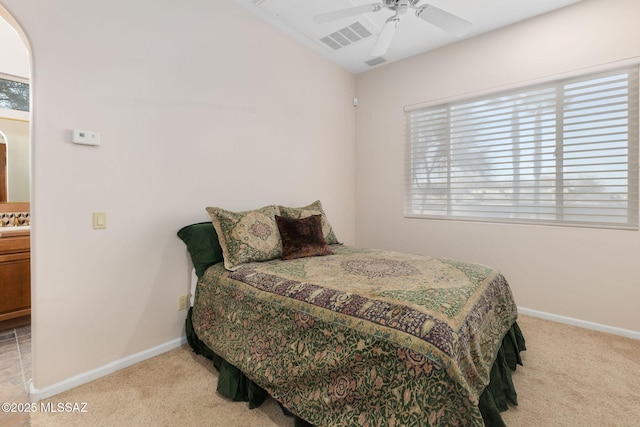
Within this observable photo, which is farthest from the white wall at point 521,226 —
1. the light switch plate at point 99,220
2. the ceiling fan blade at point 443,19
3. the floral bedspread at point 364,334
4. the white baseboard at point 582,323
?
the light switch plate at point 99,220

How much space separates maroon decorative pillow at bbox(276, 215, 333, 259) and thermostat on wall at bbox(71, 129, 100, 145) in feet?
4.27

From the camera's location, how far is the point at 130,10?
1975 mm

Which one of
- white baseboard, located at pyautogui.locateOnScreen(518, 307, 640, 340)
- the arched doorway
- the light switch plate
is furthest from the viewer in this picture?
white baseboard, located at pyautogui.locateOnScreen(518, 307, 640, 340)

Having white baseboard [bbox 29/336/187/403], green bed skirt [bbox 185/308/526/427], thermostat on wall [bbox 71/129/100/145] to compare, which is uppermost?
thermostat on wall [bbox 71/129/100/145]

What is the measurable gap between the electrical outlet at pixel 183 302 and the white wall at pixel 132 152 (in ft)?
0.15

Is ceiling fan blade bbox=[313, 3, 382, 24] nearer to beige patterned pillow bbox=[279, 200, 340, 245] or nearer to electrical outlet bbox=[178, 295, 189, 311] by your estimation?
beige patterned pillow bbox=[279, 200, 340, 245]

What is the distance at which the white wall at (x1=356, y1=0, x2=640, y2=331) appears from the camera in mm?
2441

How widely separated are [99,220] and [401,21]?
3.04m

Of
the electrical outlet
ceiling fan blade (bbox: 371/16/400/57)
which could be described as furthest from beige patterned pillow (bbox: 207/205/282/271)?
ceiling fan blade (bbox: 371/16/400/57)

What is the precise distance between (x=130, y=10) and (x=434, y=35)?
2720 millimetres

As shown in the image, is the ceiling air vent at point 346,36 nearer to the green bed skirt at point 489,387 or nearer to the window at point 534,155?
the window at point 534,155

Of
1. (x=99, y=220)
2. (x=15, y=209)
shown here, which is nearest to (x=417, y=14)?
(x=99, y=220)

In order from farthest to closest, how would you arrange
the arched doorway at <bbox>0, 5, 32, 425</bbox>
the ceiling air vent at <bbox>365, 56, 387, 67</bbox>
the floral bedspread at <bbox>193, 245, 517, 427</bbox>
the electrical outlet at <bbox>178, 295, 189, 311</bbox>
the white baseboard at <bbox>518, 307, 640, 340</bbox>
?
the ceiling air vent at <bbox>365, 56, 387, 67</bbox> → the white baseboard at <bbox>518, 307, 640, 340</bbox> → the electrical outlet at <bbox>178, 295, 189, 311</bbox> → the arched doorway at <bbox>0, 5, 32, 425</bbox> → the floral bedspread at <bbox>193, 245, 517, 427</bbox>

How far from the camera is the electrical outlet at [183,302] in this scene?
2281mm
